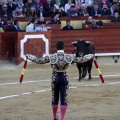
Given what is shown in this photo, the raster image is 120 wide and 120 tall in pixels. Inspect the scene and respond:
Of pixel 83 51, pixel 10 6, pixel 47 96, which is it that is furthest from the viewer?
pixel 10 6

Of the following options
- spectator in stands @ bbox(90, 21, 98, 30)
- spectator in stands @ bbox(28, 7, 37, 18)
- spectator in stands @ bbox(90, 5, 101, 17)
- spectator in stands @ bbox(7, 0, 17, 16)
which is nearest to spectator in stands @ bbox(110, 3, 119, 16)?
spectator in stands @ bbox(90, 5, 101, 17)

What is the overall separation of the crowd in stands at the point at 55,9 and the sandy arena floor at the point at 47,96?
186 cm

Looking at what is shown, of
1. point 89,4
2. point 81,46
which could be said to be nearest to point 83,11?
point 89,4

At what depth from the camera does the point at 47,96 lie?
12961 millimetres

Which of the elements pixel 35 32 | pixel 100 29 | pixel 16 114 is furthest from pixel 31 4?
pixel 16 114

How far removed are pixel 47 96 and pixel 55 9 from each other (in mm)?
7291

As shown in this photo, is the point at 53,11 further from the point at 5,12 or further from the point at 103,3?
the point at 103,3

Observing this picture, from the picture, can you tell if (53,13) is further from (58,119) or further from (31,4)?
(58,119)

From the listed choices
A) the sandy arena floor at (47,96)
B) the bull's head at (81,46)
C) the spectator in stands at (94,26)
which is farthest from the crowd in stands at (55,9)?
the bull's head at (81,46)

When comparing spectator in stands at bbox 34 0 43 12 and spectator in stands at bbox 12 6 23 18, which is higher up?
spectator in stands at bbox 34 0 43 12

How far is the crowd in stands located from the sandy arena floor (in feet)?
6.11

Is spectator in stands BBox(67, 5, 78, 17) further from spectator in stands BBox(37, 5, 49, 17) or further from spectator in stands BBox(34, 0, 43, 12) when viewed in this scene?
spectator in stands BBox(34, 0, 43, 12)

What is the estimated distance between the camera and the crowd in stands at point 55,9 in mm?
19297

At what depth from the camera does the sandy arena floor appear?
10.5 meters
